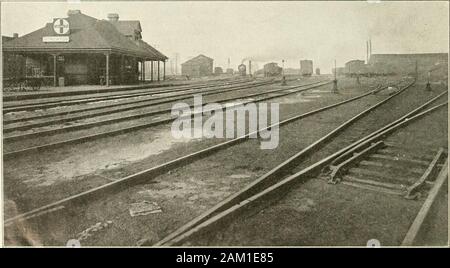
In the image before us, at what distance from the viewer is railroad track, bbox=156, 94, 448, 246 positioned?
3.81 m

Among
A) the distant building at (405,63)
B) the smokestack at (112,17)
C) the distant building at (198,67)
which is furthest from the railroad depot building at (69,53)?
the distant building at (405,63)

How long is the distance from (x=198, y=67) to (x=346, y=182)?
54.0 metres

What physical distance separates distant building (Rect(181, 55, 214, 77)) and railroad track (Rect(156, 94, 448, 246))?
51.3m

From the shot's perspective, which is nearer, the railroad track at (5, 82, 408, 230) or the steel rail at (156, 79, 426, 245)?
the steel rail at (156, 79, 426, 245)

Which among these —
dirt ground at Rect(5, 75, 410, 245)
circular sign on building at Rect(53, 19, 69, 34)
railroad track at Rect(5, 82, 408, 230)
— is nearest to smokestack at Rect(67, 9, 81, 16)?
circular sign on building at Rect(53, 19, 69, 34)

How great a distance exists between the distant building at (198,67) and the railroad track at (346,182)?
168 ft

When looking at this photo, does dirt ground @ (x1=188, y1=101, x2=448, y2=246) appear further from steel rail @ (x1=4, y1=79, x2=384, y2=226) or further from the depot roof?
the depot roof

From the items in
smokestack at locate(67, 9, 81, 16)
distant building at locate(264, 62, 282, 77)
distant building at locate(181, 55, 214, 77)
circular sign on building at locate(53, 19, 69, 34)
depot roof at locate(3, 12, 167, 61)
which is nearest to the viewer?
depot roof at locate(3, 12, 167, 61)

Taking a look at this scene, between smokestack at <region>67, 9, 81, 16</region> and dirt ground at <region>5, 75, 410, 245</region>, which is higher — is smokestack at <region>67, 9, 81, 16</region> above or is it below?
above

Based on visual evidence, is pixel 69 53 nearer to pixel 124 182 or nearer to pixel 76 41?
pixel 76 41

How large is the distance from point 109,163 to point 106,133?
7.31 feet

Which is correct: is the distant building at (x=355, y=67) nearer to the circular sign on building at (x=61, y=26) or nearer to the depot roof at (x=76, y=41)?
the depot roof at (x=76, y=41)

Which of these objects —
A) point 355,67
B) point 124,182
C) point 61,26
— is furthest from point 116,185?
point 355,67

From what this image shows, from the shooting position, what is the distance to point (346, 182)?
556cm
